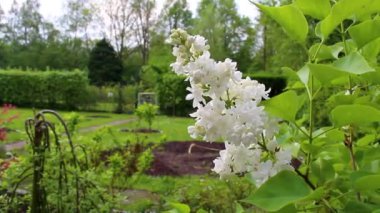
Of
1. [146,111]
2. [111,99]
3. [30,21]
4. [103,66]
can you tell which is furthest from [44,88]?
[30,21]

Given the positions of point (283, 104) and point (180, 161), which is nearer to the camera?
point (283, 104)

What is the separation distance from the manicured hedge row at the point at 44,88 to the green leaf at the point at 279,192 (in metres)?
20.4

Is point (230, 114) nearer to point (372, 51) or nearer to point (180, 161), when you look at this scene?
point (372, 51)

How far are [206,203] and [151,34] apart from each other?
3575cm

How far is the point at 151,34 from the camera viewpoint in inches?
1519

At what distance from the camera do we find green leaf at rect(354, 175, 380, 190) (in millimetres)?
707

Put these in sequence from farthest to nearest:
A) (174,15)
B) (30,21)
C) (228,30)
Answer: (30,21) → (174,15) → (228,30)

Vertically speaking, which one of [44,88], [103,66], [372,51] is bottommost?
[372,51]

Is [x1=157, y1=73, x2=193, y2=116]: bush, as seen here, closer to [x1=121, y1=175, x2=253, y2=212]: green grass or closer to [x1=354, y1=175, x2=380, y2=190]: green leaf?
[x1=121, y1=175, x2=253, y2=212]: green grass

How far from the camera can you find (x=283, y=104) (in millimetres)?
788

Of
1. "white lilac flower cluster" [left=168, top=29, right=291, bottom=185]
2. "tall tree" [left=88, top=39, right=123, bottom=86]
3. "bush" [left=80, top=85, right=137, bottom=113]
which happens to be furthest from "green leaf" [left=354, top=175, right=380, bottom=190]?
"tall tree" [left=88, top=39, right=123, bottom=86]

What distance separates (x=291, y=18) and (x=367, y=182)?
28 centimetres

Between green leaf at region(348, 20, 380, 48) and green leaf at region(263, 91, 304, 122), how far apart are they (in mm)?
151

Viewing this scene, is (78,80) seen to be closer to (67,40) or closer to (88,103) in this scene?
(88,103)
